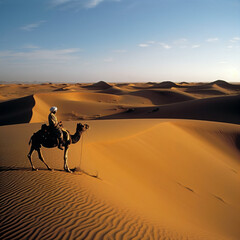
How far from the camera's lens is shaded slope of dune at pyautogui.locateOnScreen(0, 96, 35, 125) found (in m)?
24.3

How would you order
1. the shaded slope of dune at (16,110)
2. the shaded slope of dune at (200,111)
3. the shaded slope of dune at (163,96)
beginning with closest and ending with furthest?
the shaded slope of dune at (16,110) → the shaded slope of dune at (200,111) → the shaded slope of dune at (163,96)

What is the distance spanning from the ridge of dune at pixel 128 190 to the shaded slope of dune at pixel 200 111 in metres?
12.9

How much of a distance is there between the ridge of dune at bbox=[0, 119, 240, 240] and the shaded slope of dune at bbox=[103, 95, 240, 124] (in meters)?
12.9

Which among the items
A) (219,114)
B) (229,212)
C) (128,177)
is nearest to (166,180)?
(128,177)

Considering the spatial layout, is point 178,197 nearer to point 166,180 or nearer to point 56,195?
point 166,180

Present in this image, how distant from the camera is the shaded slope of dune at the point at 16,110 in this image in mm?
24300

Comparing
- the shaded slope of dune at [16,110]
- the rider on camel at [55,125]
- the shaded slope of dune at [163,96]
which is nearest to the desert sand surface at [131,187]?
the rider on camel at [55,125]

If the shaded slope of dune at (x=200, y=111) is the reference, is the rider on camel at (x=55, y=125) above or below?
above

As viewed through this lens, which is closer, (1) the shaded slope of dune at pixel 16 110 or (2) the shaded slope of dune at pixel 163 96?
(1) the shaded slope of dune at pixel 16 110

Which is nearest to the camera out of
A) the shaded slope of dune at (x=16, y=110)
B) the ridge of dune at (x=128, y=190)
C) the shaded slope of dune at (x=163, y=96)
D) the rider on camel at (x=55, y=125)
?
the ridge of dune at (x=128, y=190)

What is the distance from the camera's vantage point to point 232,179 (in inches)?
413

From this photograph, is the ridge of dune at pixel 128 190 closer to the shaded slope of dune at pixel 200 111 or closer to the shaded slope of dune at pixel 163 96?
the shaded slope of dune at pixel 200 111

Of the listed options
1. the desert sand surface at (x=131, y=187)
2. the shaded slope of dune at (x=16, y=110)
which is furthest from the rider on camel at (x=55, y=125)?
the shaded slope of dune at (x=16, y=110)

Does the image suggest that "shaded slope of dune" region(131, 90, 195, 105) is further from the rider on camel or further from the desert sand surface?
the rider on camel
